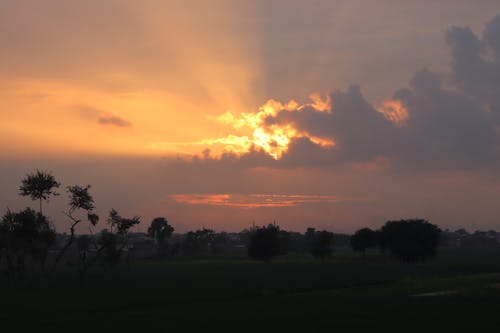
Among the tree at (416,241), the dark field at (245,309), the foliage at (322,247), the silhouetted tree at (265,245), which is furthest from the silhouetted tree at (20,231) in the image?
the foliage at (322,247)

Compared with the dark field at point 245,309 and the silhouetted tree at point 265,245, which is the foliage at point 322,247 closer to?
the silhouetted tree at point 265,245

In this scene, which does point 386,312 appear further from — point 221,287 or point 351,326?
point 221,287

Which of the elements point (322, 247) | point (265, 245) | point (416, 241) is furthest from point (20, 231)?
point (322, 247)

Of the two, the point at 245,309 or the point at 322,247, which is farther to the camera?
the point at 322,247

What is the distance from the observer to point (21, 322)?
4438 centimetres

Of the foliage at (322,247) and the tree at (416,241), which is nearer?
the tree at (416,241)

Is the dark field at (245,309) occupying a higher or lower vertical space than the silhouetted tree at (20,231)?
lower

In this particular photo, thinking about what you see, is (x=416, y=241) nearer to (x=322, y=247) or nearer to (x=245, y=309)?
(x=322, y=247)

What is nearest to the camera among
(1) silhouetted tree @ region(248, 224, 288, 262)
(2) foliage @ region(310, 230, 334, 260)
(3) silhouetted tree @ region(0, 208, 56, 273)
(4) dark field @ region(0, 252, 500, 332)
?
(4) dark field @ region(0, 252, 500, 332)

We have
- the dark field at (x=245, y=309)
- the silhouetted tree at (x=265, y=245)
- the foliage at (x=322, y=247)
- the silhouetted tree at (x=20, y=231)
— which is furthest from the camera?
the foliage at (x=322, y=247)

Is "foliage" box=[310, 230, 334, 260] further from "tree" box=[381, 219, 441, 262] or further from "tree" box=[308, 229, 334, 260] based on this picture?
"tree" box=[381, 219, 441, 262]

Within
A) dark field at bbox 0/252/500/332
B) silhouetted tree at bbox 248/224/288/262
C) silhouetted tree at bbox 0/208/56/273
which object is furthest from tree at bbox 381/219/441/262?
silhouetted tree at bbox 0/208/56/273

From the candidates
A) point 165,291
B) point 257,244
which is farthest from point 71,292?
point 257,244

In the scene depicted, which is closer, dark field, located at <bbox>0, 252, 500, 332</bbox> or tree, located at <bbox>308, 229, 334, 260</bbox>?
dark field, located at <bbox>0, 252, 500, 332</bbox>
